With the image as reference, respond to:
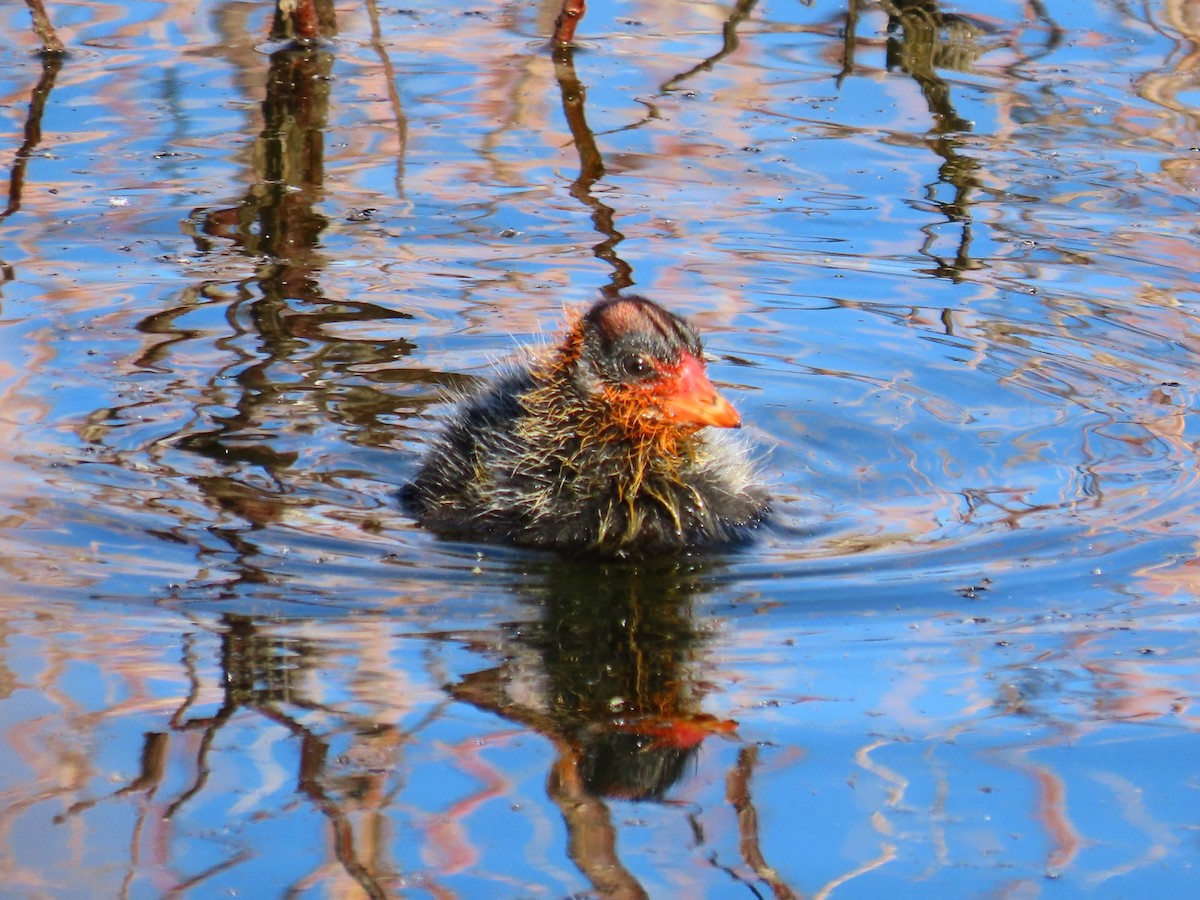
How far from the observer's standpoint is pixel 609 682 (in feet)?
14.8

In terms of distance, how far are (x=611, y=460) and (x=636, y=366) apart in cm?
30

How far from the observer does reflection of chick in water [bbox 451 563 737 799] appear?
4051 mm

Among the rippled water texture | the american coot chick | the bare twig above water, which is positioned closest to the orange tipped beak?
the american coot chick

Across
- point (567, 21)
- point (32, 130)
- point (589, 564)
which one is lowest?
point (589, 564)

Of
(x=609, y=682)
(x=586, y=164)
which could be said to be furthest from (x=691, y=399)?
(x=586, y=164)

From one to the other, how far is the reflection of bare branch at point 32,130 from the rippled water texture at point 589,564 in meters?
0.05

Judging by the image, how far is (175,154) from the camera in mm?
9156

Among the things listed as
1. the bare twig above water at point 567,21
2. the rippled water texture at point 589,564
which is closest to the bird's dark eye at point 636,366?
the rippled water texture at point 589,564

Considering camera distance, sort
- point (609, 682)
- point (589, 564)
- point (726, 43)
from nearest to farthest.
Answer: point (609, 682)
point (589, 564)
point (726, 43)

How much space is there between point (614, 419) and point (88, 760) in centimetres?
223

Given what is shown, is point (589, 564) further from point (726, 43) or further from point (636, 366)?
point (726, 43)

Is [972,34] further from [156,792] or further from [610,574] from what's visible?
[156,792]

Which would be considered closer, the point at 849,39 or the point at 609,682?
the point at 609,682

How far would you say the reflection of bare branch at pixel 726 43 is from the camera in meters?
10.5
